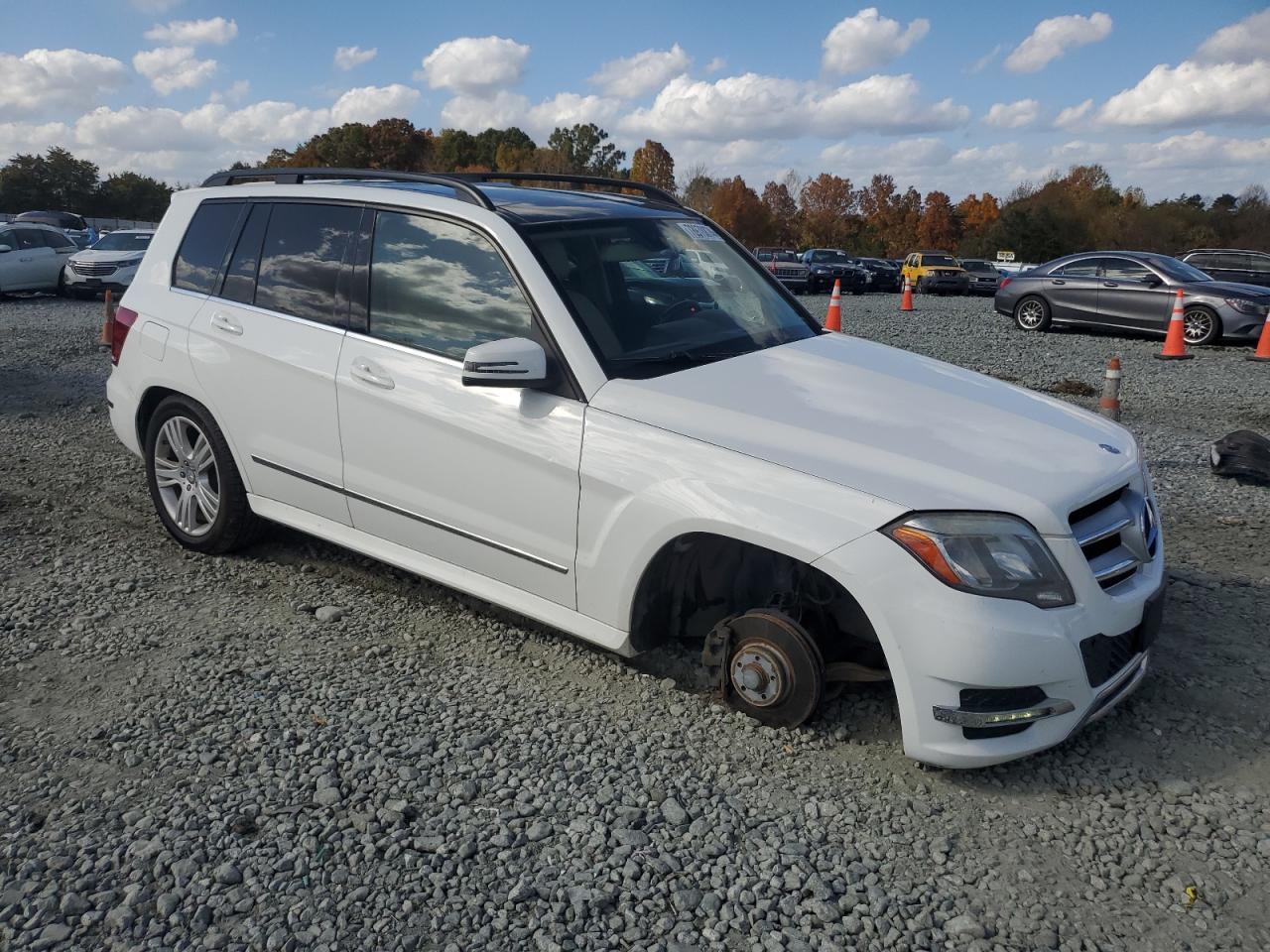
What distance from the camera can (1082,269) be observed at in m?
17.2

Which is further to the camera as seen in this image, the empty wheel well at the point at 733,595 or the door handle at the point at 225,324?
the door handle at the point at 225,324

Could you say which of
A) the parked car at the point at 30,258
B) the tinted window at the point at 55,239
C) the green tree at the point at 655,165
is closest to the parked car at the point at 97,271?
the parked car at the point at 30,258

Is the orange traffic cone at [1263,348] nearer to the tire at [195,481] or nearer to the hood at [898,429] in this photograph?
the hood at [898,429]

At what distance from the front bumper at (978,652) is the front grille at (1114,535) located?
88 millimetres

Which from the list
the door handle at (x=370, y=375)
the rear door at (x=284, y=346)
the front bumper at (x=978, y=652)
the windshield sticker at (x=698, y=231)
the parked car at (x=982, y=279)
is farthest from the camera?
the parked car at (x=982, y=279)

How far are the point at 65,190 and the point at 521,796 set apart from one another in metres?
77.0

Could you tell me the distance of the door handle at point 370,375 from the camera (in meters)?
4.13

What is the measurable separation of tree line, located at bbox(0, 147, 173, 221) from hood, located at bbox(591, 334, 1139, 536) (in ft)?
224

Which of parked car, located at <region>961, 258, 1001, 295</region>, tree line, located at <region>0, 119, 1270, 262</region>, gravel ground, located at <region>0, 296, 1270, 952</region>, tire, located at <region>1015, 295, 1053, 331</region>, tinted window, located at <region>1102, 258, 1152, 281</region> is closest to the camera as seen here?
gravel ground, located at <region>0, 296, 1270, 952</region>

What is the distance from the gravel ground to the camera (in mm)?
2713

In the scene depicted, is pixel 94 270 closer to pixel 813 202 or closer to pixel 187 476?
pixel 187 476

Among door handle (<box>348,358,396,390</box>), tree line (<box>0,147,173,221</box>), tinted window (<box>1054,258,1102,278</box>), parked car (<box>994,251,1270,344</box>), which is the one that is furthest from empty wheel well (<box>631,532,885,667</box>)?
tree line (<box>0,147,173,221</box>)

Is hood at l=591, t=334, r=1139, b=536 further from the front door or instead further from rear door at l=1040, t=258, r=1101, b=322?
rear door at l=1040, t=258, r=1101, b=322

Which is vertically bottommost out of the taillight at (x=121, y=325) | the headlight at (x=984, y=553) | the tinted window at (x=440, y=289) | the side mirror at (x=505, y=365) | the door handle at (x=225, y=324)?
the headlight at (x=984, y=553)
